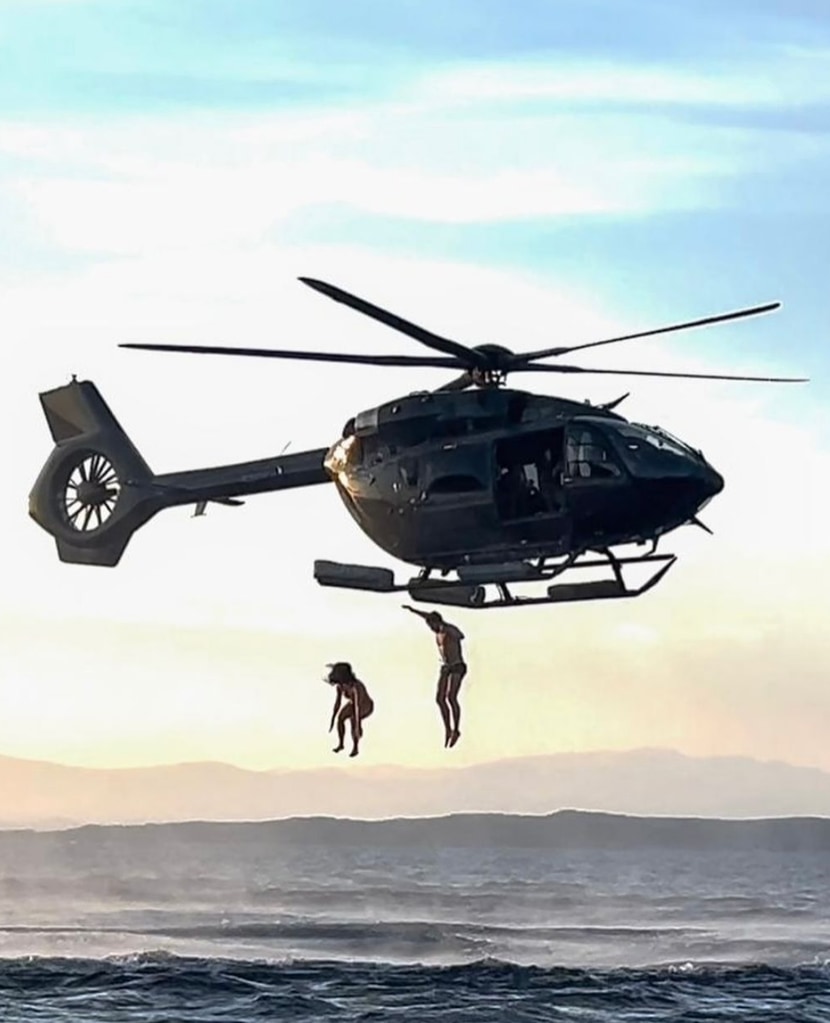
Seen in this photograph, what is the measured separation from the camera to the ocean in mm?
52781

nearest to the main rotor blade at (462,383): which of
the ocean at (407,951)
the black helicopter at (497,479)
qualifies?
the black helicopter at (497,479)

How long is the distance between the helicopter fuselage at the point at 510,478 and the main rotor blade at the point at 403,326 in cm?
76

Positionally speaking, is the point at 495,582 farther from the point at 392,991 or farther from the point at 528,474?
the point at 392,991

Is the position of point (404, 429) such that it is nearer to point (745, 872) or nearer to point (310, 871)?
point (310, 871)

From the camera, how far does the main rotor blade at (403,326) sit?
2586 centimetres

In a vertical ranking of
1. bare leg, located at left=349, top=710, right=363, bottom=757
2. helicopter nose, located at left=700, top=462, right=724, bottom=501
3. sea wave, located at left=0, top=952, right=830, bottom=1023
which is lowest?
sea wave, located at left=0, top=952, right=830, bottom=1023

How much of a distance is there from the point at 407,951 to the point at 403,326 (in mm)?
47311

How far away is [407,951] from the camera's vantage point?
71.7 meters

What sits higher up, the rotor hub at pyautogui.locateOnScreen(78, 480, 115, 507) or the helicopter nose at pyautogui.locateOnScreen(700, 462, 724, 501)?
the rotor hub at pyautogui.locateOnScreen(78, 480, 115, 507)

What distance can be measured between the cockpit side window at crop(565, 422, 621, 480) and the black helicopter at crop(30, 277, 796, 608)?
1 cm

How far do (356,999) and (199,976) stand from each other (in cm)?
714

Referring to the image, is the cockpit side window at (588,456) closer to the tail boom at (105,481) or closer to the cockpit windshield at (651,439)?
the cockpit windshield at (651,439)

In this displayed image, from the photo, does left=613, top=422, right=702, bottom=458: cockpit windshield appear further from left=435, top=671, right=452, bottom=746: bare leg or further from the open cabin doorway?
left=435, top=671, right=452, bottom=746: bare leg

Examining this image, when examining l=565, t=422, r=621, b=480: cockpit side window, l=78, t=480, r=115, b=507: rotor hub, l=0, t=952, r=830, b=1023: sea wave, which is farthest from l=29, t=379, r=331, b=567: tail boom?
l=0, t=952, r=830, b=1023: sea wave
